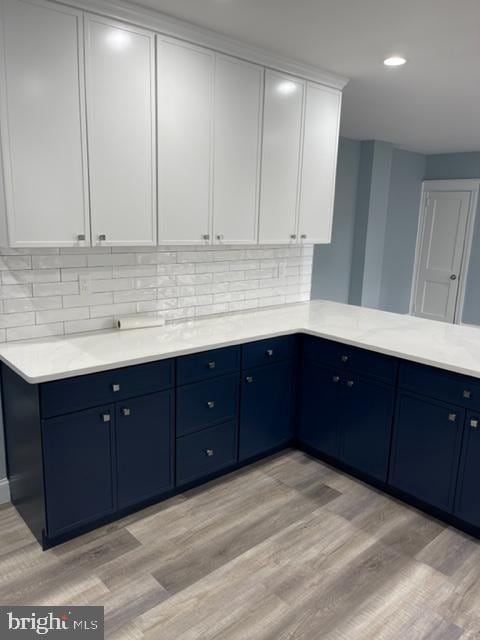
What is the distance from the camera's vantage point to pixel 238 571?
7.25 feet

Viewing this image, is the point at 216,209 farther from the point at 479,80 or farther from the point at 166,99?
the point at 479,80

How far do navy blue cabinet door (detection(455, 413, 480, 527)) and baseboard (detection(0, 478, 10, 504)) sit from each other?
7.83 feet

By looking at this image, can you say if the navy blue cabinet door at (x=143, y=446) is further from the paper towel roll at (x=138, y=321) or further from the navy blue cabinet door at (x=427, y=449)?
the navy blue cabinet door at (x=427, y=449)

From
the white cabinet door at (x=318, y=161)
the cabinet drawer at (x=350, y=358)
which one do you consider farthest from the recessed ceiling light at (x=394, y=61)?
the cabinet drawer at (x=350, y=358)

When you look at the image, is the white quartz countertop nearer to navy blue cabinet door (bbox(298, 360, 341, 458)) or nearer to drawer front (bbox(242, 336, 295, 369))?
drawer front (bbox(242, 336, 295, 369))

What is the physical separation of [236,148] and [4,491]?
235 centimetres

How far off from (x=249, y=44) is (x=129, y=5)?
0.77m

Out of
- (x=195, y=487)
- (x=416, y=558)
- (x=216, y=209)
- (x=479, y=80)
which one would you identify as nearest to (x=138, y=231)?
(x=216, y=209)

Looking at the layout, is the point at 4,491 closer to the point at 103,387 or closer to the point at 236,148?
the point at 103,387

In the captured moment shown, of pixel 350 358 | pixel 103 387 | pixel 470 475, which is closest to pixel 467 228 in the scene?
pixel 350 358

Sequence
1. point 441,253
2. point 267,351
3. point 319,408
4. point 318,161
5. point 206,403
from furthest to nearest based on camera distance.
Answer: point 441,253 < point 318,161 < point 319,408 < point 267,351 < point 206,403

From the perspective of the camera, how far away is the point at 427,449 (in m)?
2.60

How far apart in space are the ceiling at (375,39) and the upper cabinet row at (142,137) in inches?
8.5

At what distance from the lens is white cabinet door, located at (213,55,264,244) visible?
2814 millimetres
